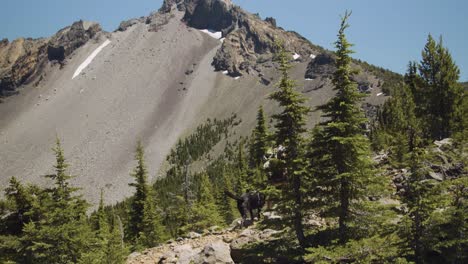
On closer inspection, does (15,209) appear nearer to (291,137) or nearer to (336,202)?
(291,137)

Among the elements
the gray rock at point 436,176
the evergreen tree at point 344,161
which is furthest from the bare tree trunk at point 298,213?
the gray rock at point 436,176

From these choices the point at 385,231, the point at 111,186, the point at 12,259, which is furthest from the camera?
the point at 111,186

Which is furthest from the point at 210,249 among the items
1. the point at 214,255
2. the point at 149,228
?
A: the point at 149,228

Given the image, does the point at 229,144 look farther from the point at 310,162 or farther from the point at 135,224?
the point at 310,162

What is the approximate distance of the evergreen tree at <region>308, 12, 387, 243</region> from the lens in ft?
49.8

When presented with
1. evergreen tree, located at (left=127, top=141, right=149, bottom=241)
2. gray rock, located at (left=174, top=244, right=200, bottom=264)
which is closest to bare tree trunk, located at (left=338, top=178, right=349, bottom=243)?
gray rock, located at (left=174, top=244, right=200, bottom=264)

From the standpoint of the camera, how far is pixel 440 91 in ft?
114

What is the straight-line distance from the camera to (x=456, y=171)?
66.1 ft

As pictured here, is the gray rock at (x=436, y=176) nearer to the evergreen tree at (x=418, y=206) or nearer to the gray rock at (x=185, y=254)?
the evergreen tree at (x=418, y=206)

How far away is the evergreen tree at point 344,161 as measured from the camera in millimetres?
15172

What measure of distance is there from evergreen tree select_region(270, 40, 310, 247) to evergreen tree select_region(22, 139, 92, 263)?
11285 mm

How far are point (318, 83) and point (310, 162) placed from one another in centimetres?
18147

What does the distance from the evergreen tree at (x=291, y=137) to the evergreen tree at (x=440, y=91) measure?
75.3 ft

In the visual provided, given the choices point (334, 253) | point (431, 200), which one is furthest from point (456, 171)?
point (334, 253)
